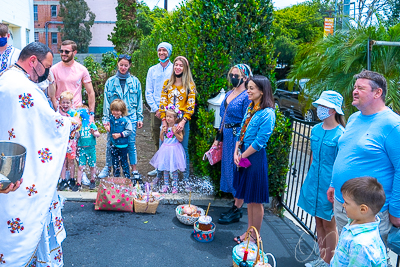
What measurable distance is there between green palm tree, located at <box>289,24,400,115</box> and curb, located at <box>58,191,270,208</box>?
10.5 feet

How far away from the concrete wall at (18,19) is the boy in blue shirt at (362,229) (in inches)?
825

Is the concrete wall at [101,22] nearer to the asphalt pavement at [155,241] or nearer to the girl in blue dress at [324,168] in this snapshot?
the asphalt pavement at [155,241]

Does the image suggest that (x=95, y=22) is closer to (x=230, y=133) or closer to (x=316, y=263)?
(x=230, y=133)

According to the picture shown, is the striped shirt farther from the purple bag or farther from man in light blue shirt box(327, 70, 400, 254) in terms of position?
the purple bag

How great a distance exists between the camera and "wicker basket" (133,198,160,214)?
4867 mm

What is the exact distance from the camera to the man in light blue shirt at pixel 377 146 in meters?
2.80

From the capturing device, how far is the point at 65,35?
140 feet

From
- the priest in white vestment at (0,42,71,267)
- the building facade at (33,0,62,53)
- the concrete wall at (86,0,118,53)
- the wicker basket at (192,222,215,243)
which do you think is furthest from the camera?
the building facade at (33,0,62,53)

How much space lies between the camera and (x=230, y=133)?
15.6ft

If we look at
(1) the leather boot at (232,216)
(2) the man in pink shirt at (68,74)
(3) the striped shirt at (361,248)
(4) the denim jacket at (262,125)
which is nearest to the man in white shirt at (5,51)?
(2) the man in pink shirt at (68,74)

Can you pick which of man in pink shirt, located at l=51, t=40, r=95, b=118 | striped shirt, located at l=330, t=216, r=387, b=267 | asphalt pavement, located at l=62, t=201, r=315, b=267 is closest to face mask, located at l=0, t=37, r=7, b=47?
man in pink shirt, located at l=51, t=40, r=95, b=118

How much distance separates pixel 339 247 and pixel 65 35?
4551 cm

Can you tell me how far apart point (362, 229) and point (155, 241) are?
8.41 ft

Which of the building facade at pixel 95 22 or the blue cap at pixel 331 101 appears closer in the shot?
the blue cap at pixel 331 101
